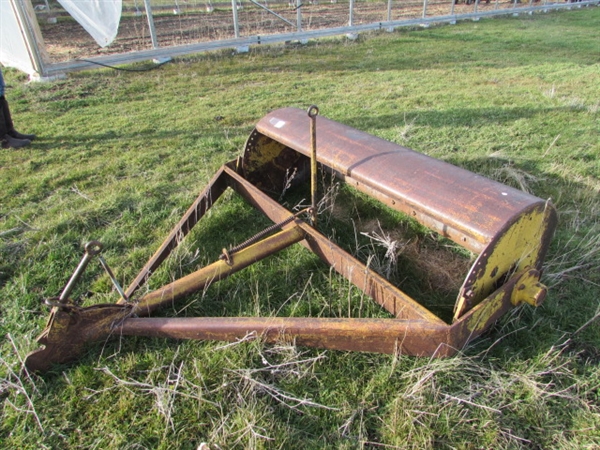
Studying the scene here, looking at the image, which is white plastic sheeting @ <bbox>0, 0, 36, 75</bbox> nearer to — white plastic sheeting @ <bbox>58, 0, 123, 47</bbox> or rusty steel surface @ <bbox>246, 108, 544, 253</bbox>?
white plastic sheeting @ <bbox>58, 0, 123, 47</bbox>

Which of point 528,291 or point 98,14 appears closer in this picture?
point 528,291

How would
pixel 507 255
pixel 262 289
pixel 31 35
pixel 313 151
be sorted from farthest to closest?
1. pixel 31 35
2. pixel 262 289
3. pixel 313 151
4. pixel 507 255

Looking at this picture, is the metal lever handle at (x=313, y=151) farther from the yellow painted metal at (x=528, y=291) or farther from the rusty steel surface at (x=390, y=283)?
the yellow painted metal at (x=528, y=291)

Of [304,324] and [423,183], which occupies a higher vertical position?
[423,183]

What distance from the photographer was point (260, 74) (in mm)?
8398

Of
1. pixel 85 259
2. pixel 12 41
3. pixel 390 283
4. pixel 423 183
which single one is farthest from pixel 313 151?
pixel 12 41

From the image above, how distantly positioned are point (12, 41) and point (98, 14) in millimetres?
1786

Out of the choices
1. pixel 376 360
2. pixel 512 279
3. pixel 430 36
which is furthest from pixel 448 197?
pixel 430 36

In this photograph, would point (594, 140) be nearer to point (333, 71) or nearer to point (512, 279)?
point (512, 279)

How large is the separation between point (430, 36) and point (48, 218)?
11.8 m

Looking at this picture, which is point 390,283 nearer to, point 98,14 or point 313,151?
point 313,151

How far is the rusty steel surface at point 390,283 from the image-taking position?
190 cm

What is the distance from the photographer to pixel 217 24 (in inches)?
489

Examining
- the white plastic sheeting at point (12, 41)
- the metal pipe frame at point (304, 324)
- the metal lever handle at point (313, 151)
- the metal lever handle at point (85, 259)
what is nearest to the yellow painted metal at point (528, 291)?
the metal pipe frame at point (304, 324)
